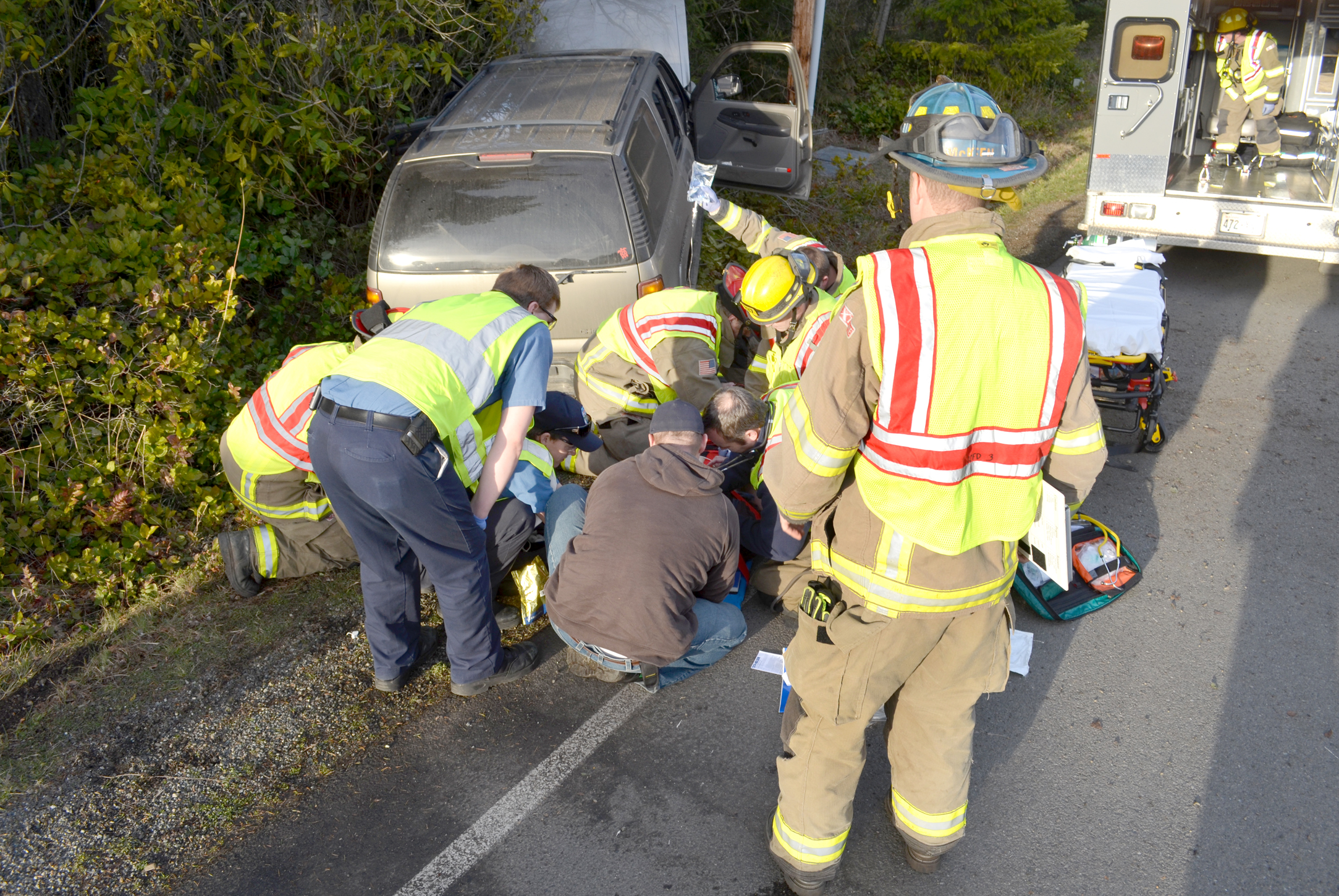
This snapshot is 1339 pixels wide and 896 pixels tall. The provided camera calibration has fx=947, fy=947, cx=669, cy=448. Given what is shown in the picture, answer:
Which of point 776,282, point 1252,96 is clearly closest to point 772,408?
point 776,282

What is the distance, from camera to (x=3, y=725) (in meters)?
3.50

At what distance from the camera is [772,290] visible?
4.24 meters

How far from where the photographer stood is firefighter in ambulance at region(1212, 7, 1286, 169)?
8906 mm

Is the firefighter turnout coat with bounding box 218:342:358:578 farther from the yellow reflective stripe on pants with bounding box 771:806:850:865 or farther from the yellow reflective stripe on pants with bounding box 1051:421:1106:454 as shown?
the yellow reflective stripe on pants with bounding box 1051:421:1106:454

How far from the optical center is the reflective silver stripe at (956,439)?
2.19 m

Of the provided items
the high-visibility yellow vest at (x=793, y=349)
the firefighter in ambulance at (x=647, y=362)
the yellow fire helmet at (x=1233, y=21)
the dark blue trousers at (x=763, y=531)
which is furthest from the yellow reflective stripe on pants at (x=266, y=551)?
the yellow fire helmet at (x=1233, y=21)

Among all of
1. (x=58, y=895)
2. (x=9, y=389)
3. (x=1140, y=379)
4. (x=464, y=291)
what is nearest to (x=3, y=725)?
(x=58, y=895)

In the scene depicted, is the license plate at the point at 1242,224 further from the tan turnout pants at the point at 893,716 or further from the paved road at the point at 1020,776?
the tan turnout pants at the point at 893,716

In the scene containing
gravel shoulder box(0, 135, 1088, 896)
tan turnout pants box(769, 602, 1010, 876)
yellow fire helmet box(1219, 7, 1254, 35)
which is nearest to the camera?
tan turnout pants box(769, 602, 1010, 876)

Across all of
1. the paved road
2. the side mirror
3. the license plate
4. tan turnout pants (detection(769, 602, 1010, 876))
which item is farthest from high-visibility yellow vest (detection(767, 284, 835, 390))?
the license plate

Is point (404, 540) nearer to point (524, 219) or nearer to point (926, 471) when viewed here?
point (926, 471)

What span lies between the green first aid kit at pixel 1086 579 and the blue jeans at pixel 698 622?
4.07ft

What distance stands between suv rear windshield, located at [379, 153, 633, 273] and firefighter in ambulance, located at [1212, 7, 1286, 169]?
7018 millimetres

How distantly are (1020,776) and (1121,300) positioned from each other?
10.1 ft
